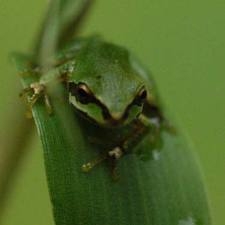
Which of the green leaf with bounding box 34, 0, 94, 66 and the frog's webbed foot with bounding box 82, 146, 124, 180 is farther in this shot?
the green leaf with bounding box 34, 0, 94, 66

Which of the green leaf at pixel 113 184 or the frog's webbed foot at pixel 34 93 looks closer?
the green leaf at pixel 113 184

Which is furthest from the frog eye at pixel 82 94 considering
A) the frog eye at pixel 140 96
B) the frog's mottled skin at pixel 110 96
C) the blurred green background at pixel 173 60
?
the blurred green background at pixel 173 60

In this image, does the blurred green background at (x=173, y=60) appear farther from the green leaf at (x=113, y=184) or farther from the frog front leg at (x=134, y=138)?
the green leaf at (x=113, y=184)

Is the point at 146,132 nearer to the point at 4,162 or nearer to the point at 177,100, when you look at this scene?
the point at 4,162

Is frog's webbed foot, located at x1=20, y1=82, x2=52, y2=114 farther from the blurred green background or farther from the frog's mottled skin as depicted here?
the blurred green background

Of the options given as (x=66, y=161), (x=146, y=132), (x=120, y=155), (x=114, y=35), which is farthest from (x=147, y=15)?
(x=66, y=161)

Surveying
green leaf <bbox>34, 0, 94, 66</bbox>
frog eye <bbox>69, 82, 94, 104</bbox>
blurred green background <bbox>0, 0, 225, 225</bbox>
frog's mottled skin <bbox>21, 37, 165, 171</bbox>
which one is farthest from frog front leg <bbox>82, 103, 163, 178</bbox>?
blurred green background <bbox>0, 0, 225, 225</bbox>

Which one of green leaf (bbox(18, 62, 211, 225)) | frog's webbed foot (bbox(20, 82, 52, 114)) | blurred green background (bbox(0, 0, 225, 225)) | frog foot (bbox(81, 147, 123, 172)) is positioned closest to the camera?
green leaf (bbox(18, 62, 211, 225))

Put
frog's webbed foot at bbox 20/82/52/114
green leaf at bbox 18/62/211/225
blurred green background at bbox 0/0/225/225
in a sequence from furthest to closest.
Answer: blurred green background at bbox 0/0/225/225
frog's webbed foot at bbox 20/82/52/114
green leaf at bbox 18/62/211/225
